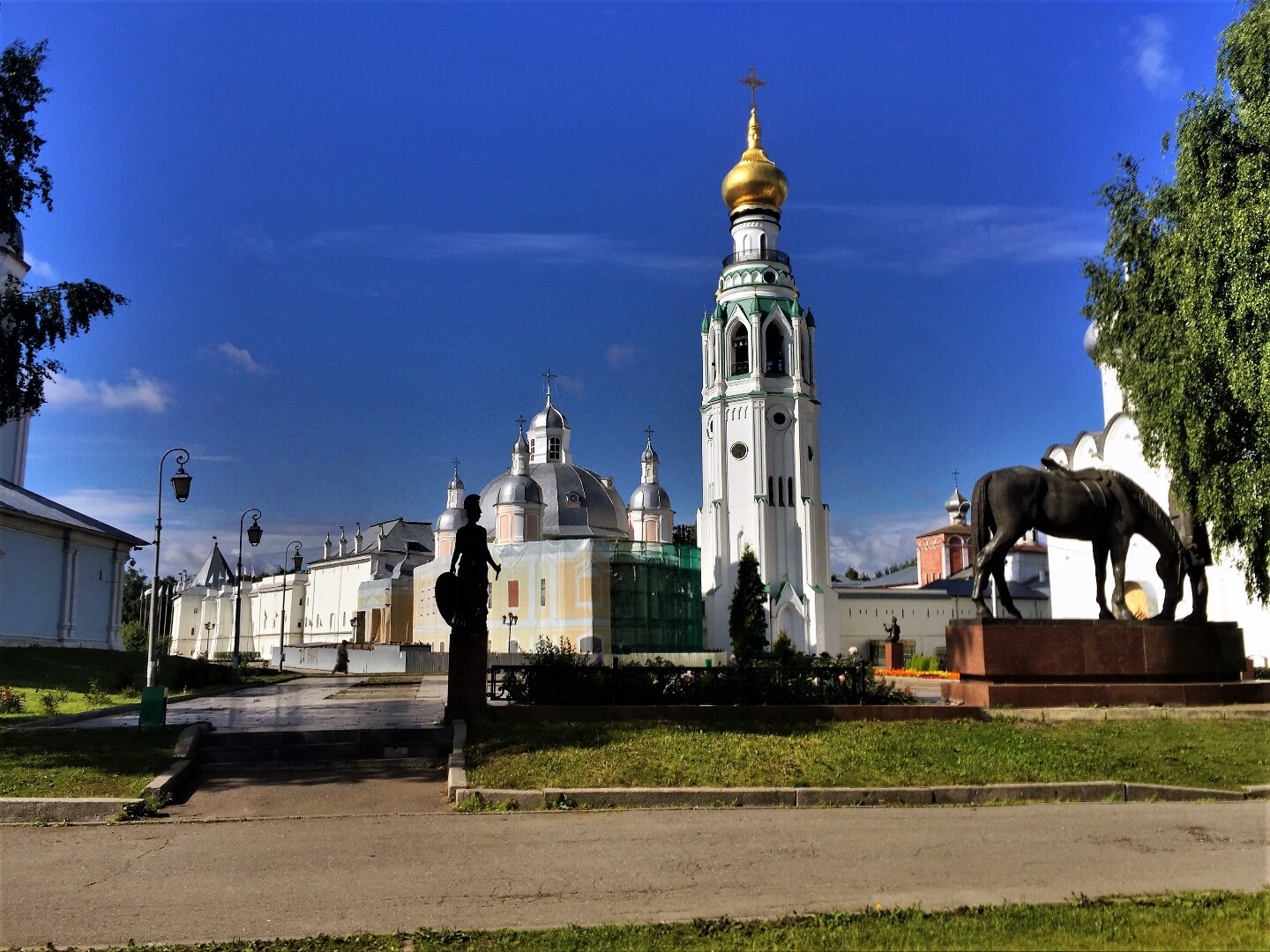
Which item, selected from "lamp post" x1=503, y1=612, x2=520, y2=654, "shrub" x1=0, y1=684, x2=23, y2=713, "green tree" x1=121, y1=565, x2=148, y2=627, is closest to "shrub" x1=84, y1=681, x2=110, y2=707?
"shrub" x1=0, y1=684, x2=23, y2=713

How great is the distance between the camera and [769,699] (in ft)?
44.8

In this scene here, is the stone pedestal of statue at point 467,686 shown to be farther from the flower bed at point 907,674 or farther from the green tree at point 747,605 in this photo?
the green tree at point 747,605

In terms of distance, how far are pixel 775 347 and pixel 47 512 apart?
36964mm

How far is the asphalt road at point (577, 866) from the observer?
20.2 ft

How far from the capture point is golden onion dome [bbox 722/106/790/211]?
2277 inches

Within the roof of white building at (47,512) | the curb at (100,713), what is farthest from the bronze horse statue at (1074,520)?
the roof of white building at (47,512)

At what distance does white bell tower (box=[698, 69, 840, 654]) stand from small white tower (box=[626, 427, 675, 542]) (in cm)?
1301

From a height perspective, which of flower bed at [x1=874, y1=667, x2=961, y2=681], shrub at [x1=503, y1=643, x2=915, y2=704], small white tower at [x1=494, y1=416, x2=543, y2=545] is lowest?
flower bed at [x1=874, y1=667, x2=961, y2=681]

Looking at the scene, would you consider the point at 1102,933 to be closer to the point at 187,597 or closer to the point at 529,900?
the point at 529,900

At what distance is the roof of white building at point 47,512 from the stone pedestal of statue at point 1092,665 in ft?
90.5

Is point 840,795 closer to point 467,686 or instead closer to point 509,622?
point 467,686

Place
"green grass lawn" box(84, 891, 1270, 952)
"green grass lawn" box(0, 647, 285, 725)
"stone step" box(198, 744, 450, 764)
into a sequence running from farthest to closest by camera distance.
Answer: "green grass lawn" box(0, 647, 285, 725) < "stone step" box(198, 744, 450, 764) < "green grass lawn" box(84, 891, 1270, 952)

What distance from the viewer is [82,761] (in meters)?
10.8

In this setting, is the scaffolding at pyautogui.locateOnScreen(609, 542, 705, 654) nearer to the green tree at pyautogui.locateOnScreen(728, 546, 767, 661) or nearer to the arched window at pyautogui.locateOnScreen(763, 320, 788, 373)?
the green tree at pyautogui.locateOnScreen(728, 546, 767, 661)
